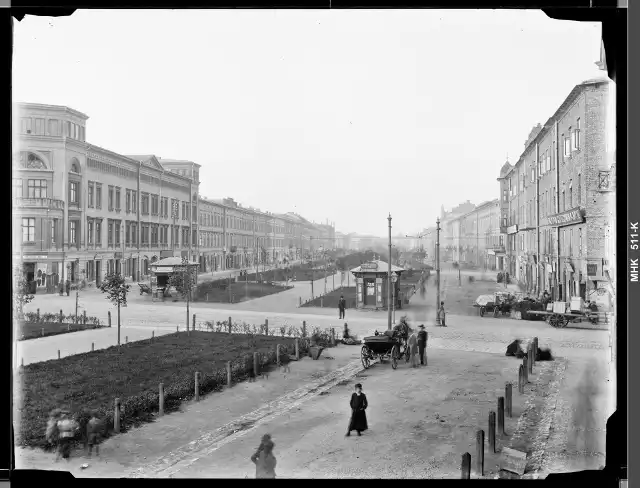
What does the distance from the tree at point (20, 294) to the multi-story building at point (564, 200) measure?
24.9 ft

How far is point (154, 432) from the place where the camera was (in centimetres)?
621

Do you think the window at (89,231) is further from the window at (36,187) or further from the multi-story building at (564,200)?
the multi-story building at (564,200)

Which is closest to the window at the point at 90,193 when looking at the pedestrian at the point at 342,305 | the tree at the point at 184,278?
the tree at the point at 184,278

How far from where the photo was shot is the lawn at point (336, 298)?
7777 mm

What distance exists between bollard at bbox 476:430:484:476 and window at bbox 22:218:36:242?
22.6ft

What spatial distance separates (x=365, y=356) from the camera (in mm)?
7355

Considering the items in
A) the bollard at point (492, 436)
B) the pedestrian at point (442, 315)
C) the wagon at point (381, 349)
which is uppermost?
the pedestrian at point (442, 315)

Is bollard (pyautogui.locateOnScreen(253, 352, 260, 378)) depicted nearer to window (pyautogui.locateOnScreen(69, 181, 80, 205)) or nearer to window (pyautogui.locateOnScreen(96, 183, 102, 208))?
window (pyautogui.locateOnScreen(96, 183, 102, 208))

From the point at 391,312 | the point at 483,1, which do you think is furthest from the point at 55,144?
the point at 483,1

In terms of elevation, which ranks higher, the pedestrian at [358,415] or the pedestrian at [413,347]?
the pedestrian at [413,347]

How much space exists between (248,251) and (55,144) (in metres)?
3.42

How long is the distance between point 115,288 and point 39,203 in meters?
1.70

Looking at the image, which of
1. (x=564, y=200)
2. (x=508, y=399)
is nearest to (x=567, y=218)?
(x=564, y=200)

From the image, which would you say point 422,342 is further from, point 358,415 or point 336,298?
point 358,415
